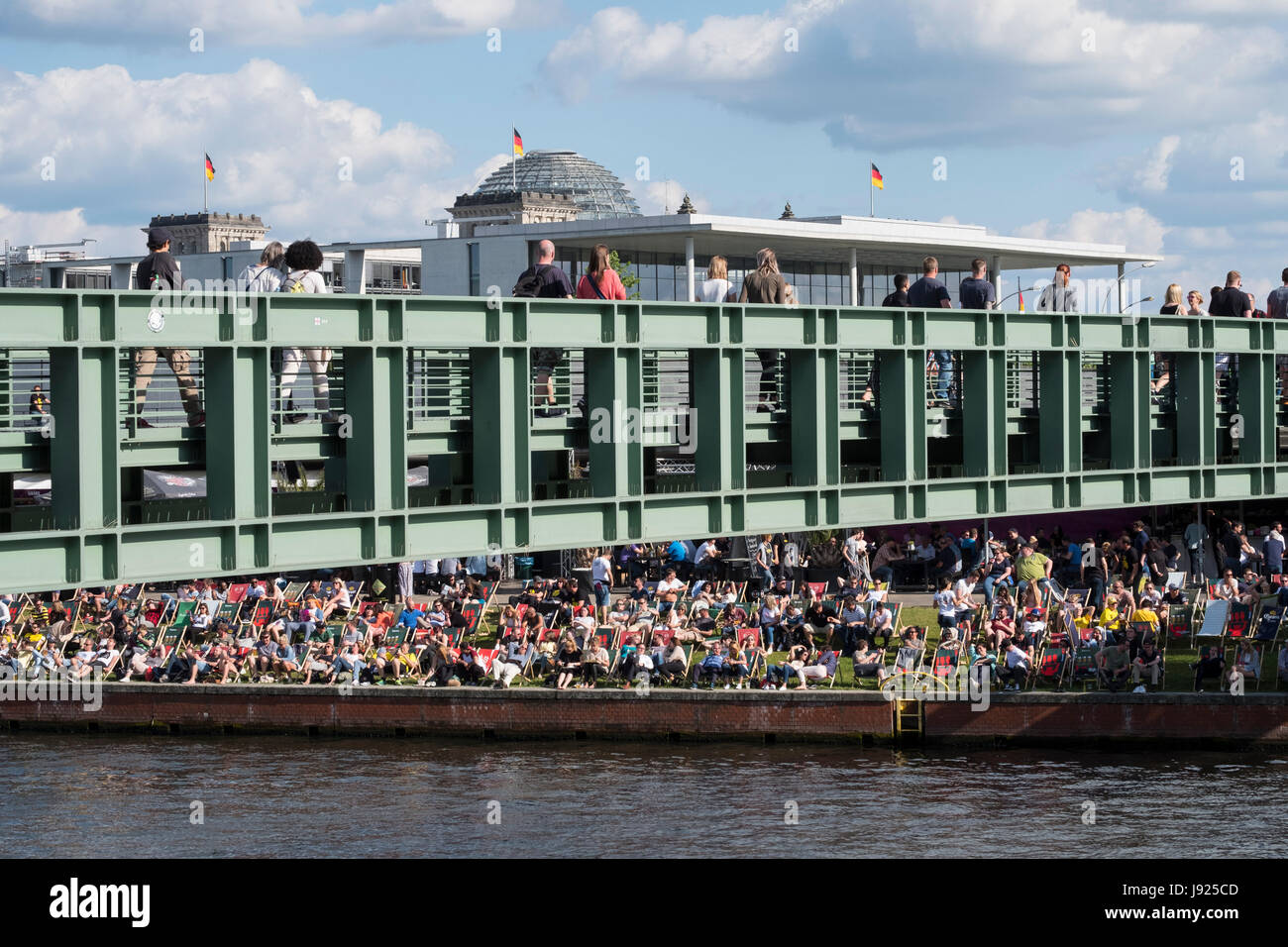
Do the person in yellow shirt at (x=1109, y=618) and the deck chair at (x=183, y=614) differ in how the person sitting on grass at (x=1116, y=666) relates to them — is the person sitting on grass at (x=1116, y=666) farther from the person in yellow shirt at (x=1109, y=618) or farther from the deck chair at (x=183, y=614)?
the deck chair at (x=183, y=614)

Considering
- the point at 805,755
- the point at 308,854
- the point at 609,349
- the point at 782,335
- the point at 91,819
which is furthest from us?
the point at 805,755

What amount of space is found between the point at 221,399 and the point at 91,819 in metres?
14.2

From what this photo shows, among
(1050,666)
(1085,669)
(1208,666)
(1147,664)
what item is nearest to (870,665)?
(1050,666)

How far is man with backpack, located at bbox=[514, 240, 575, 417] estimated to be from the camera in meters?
20.0

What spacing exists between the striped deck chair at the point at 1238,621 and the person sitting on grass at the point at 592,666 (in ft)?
35.6

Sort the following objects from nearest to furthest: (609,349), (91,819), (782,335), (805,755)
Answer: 1. (609,349)
2. (782,335)
3. (91,819)
4. (805,755)

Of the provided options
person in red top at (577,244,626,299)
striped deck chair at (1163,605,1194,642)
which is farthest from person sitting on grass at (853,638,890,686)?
person in red top at (577,244,626,299)

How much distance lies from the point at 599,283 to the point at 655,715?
15.3 metres

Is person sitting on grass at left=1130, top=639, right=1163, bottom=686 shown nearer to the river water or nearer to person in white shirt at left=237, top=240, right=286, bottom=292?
the river water

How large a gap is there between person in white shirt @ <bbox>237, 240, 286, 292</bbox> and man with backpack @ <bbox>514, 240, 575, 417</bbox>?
2.54 metres

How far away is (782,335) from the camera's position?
22.7m
